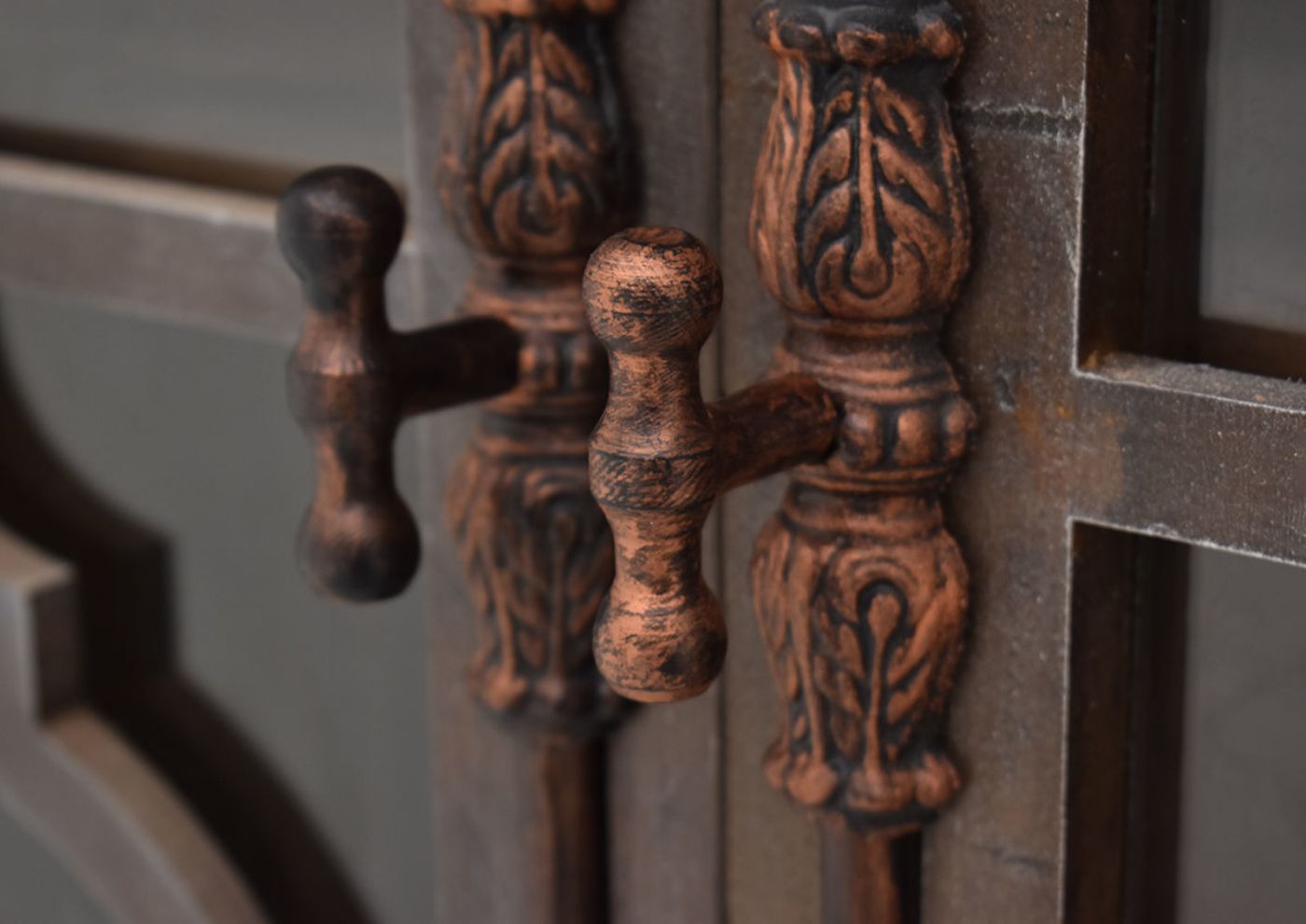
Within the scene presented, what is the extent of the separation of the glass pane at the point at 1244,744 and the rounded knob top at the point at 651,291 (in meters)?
0.15

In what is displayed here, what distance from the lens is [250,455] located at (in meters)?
0.76

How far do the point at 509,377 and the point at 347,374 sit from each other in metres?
0.06

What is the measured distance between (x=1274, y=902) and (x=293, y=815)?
1.21 ft

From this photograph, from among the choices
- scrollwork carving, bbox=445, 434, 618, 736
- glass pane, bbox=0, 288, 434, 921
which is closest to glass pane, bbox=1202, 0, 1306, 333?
scrollwork carving, bbox=445, 434, 618, 736

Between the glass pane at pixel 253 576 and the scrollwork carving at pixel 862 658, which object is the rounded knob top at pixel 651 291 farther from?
the glass pane at pixel 253 576

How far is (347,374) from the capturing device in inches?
20.9

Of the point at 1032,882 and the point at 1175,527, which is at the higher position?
the point at 1175,527

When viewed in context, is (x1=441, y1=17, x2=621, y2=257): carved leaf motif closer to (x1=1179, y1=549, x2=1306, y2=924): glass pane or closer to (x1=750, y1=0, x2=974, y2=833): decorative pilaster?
(x1=750, y1=0, x2=974, y2=833): decorative pilaster

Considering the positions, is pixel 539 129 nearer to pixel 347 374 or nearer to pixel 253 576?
pixel 347 374

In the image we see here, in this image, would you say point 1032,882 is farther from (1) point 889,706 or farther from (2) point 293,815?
(2) point 293,815

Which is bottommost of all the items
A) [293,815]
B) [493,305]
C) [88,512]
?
[293,815]

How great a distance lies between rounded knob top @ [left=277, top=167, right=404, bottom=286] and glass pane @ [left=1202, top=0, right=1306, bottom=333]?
0.19 m

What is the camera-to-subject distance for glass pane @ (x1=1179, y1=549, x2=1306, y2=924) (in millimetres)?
535

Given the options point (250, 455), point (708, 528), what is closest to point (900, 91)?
point (708, 528)
